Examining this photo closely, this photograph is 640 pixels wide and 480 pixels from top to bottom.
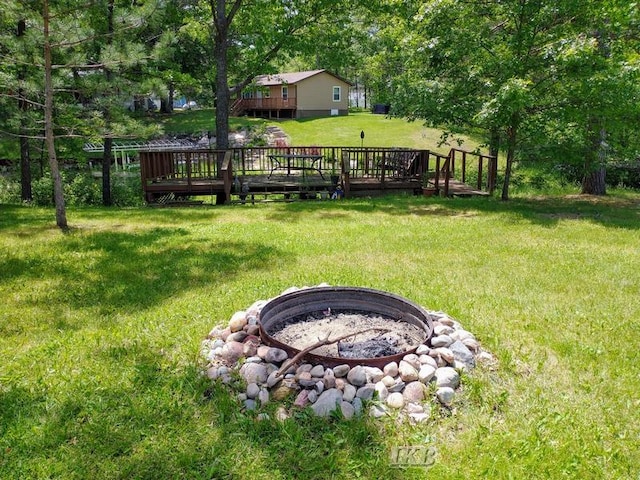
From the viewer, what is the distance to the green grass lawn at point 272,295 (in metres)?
2.57

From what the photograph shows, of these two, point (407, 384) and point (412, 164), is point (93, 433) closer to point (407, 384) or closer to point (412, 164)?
point (407, 384)

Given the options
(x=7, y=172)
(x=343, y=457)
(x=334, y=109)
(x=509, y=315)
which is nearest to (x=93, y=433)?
(x=343, y=457)

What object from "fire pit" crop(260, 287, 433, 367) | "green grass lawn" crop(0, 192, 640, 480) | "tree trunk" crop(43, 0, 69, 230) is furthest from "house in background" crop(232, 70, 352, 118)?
"fire pit" crop(260, 287, 433, 367)

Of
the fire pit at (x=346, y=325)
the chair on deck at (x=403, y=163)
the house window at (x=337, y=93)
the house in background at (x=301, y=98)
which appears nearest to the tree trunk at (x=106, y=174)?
the chair on deck at (x=403, y=163)

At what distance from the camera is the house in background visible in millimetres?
36500

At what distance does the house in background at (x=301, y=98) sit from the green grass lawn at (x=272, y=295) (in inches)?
1188

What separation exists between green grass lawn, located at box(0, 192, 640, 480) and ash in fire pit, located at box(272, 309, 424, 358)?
55 cm

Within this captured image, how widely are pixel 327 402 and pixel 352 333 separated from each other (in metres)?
0.61

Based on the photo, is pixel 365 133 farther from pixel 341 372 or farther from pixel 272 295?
pixel 341 372

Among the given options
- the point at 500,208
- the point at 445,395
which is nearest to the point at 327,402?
the point at 445,395

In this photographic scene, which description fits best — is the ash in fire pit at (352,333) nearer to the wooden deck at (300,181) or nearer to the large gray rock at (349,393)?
the large gray rock at (349,393)

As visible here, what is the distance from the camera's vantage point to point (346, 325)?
3.81 m

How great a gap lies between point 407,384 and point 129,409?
5.59ft

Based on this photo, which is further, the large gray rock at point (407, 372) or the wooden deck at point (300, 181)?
the wooden deck at point (300, 181)
